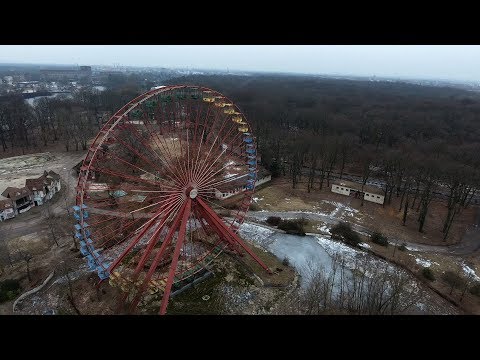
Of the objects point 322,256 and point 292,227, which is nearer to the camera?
point 322,256

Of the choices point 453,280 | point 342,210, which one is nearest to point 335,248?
point 342,210

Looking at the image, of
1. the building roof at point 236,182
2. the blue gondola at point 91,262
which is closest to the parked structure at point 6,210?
the blue gondola at point 91,262

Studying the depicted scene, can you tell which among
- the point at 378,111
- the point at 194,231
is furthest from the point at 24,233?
the point at 378,111

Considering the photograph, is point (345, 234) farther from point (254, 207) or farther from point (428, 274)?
point (254, 207)

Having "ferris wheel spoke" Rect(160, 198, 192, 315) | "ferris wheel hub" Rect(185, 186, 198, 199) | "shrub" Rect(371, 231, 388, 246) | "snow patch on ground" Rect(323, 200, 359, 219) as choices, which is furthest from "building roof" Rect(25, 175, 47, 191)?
"shrub" Rect(371, 231, 388, 246)

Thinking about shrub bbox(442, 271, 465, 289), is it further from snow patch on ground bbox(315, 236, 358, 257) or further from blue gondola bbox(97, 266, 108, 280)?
blue gondola bbox(97, 266, 108, 280)
